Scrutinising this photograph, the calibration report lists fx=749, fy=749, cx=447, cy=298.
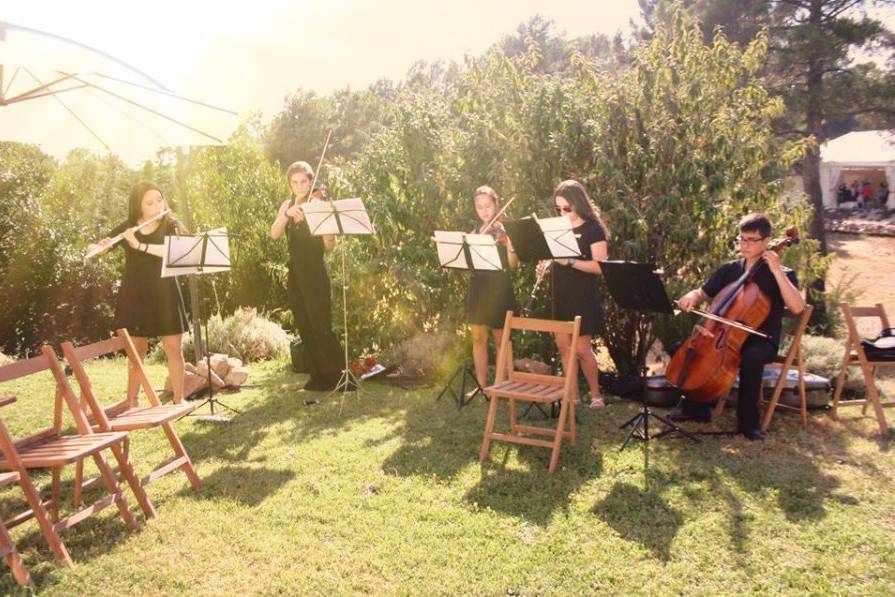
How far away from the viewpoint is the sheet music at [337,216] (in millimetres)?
6797

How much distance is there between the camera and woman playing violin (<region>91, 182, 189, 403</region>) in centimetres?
691

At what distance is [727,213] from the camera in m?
8.24

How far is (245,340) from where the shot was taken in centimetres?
1102

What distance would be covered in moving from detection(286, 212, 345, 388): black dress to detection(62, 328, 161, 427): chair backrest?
2465mm

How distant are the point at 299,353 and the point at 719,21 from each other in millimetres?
14189

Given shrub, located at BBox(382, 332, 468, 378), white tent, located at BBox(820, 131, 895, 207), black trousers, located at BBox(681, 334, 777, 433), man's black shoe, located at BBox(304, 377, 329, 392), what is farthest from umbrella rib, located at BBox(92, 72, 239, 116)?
white tent, located at BBox(820, 131, 895, 207)

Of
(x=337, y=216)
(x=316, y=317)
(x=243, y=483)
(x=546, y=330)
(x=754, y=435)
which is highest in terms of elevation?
(x=337, y=216)

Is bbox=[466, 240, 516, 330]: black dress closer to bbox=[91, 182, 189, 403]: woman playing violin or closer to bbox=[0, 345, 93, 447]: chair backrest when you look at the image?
bbox=[91, 182, 189, 403]: woman playing violin

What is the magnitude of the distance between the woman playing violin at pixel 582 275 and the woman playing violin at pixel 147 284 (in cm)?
354

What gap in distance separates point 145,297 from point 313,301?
67.6 inches

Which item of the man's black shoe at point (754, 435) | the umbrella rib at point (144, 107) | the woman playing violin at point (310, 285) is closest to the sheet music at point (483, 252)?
the woman playing violin at point (310, 285)

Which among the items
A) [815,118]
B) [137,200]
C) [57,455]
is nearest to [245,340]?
[137,200]

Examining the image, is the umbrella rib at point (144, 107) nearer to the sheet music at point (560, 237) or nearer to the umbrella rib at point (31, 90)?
the umbrella rib at point (31, 90)

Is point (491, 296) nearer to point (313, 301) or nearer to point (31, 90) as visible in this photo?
point (313, 301)
